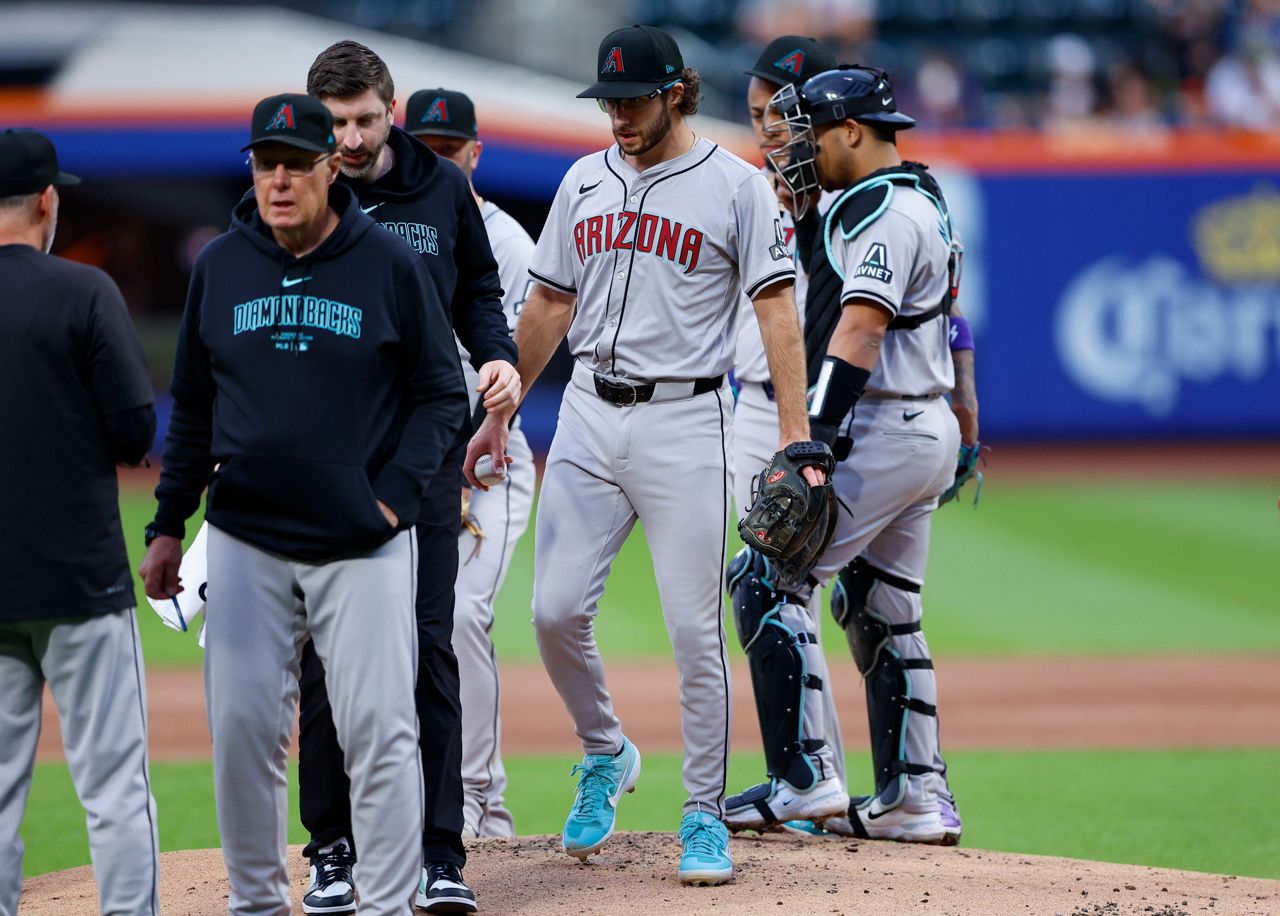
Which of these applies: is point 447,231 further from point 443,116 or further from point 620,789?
point 620,789

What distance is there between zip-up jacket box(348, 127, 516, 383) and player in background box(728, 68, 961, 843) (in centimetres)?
107

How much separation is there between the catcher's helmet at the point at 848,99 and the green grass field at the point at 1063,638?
251cm

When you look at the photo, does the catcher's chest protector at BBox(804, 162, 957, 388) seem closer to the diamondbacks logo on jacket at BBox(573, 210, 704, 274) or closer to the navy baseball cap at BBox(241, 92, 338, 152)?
the diamondbacks logo on jacket at BBox(573, 210, 704, 274)

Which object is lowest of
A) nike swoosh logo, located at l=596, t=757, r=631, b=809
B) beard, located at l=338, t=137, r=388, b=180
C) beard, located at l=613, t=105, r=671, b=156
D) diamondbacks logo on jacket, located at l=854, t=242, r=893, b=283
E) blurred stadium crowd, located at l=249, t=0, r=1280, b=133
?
nike swoosh logo, located at l=596, t=757, r=631, b=809

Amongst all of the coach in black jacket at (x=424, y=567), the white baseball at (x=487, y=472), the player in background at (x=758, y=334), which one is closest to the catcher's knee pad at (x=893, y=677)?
the player in background at (x=758, y=334)

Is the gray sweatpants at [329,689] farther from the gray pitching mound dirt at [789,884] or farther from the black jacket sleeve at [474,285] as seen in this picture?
the black jacket sleeve at [474,285]

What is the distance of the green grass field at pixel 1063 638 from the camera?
600 cm

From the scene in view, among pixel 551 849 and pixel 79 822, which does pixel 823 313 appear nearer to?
pixel 551 849

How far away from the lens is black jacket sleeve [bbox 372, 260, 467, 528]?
375 centimetres

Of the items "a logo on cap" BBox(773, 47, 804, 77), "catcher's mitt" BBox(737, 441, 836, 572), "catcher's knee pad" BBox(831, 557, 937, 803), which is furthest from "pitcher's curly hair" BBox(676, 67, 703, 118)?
"catcher's knee pad" BBox(831, 557, 937, 803)

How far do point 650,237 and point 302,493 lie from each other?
1.40 meters

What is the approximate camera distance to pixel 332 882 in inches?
166

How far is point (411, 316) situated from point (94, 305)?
69 centimetres

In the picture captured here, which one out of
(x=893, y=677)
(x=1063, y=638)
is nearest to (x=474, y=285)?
(x=893, y=677)
